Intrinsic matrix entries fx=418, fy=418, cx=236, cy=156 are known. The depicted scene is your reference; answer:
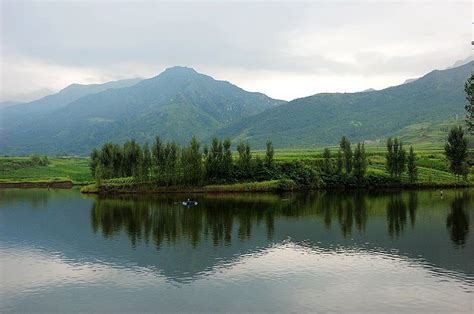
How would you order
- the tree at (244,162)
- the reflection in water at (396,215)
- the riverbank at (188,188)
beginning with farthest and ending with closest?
the tree at (244,162)
the riverbank at (188,188)
the reflection in water at (396,215)

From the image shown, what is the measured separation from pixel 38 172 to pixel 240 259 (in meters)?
148

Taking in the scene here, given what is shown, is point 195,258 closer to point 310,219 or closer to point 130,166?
point 310,219

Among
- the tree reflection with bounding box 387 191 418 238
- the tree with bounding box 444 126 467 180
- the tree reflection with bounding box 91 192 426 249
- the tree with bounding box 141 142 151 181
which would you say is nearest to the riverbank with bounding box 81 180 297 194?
the tree with bounding box 141 142 151 181

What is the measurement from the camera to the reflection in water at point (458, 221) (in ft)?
188

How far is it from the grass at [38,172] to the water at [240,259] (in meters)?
73.5

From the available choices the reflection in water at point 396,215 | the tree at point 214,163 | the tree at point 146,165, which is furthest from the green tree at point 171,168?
the reflection in water at point 396,215

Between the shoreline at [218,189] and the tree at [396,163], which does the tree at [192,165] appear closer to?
the shoreline at [218,189]

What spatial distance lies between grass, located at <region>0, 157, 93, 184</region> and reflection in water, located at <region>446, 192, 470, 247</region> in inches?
4840

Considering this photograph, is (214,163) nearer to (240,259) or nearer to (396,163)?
(396,163)

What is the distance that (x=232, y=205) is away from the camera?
3659 inches

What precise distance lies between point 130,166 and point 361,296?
107931mm

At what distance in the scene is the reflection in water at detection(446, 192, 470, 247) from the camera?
57.3 meters

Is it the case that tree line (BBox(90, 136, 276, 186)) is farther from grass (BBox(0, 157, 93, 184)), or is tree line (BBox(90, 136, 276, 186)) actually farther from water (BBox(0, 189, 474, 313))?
water (BBox(0, 189, 474, 313))

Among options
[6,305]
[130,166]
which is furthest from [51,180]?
[6,305]
